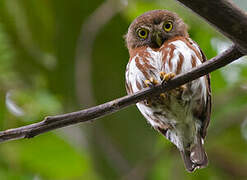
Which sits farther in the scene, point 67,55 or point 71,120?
point 67,55

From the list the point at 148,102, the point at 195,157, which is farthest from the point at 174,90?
the point at 195,157

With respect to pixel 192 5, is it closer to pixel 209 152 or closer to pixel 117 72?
pixel 117 72

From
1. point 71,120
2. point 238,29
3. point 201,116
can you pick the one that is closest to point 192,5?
point 238,29

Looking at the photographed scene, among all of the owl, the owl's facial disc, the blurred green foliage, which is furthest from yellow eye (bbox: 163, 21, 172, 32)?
the blurred green foliage

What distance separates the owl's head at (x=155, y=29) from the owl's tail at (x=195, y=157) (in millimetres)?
826

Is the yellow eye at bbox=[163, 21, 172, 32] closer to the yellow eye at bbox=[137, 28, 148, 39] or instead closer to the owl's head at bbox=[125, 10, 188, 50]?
the owl's head at bbox=[125, 10, 188, 50]

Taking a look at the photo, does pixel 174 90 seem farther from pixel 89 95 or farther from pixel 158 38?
pixel 89 95

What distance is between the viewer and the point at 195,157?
3.95 meters

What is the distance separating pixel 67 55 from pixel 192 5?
3.34 metres

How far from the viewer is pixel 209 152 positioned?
5.82 m

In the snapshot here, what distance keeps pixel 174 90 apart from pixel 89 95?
59.4 inches

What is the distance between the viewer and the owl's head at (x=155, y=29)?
13.8ft

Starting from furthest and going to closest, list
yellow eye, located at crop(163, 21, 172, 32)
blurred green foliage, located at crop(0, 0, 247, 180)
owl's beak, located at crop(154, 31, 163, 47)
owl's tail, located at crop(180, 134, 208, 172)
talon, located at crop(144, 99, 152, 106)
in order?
blurred green foliage, located at crop(0, 0, 247, 180), yellow eye, located at crop(163, 21, 172, 32), owl's beak, located at crop(154, 31, 163, 47), owl's tail, located at crop(180, 134, 208, 172), talon, located at crop(144, 99, 152, 106)

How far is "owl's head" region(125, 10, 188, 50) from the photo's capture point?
4.21 meters
